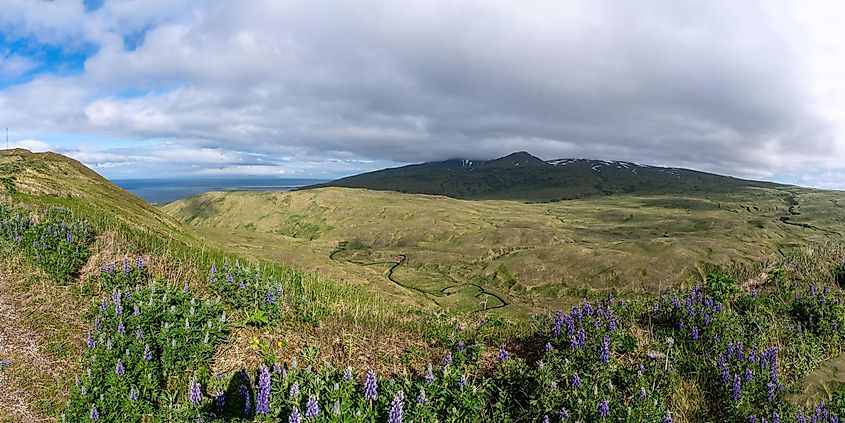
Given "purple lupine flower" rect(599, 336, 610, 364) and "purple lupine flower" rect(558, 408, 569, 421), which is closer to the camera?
"purple lupine flower" rect(558, 408, 569, 421)

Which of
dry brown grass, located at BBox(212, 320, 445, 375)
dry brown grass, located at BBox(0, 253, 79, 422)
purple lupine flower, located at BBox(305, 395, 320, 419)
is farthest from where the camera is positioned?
dry brown grass, located at BBox(212, 320, 445, 375)

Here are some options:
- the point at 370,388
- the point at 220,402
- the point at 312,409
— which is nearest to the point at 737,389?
the point at 370,388

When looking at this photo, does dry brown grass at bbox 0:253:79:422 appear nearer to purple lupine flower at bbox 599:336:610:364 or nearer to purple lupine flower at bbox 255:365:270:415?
purple lupine flower at bbox 255:365:270:415

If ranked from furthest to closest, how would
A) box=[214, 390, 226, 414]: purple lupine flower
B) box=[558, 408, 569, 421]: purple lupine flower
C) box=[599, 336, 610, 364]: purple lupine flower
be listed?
box=[599, 336, 610, 364]: purple lupine flower, box=[214, 390, 226, 414]: purple lupine flower, box=[558, 408, 569, 421]: purple lupine flower

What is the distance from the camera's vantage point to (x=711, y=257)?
142250 mm

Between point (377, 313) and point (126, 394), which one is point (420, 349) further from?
point (126, 394)

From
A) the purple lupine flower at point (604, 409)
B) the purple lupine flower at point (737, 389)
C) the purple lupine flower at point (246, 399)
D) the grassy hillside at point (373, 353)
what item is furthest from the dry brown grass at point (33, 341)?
the purple lupine flower at point (737, 389)

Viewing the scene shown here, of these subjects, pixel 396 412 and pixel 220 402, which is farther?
pixel 220 402

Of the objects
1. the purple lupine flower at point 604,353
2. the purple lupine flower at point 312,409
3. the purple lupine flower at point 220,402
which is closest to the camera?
the purple lupine flower at point 312,409

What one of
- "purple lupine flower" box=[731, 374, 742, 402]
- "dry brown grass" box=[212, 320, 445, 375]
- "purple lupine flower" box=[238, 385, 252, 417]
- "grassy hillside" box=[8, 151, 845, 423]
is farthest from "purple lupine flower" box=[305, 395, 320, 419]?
"purple lupine flower" box=[731, 374, 742, 402]

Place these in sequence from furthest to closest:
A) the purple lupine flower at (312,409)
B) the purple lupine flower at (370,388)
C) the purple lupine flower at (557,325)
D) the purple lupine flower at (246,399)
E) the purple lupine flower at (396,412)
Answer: the purple lupine flower at (557,325) < the purple lupine flower at (246,399) < the purple lupine flower at (370,388) < the purple lupine flower at (396,412) < the purple lupine flower at (312,409)

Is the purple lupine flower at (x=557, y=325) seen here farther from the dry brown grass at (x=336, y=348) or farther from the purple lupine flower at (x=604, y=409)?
the purple lupine flower at (x=604, y=409)

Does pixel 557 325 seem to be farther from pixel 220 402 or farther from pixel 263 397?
pixel 220 402

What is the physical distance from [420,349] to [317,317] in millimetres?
2711
